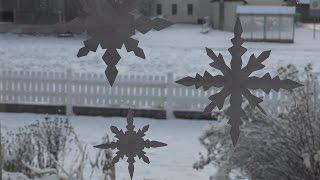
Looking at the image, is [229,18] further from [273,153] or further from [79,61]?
[273,153]

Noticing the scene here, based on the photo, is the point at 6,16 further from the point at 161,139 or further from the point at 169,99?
the point at 161,139

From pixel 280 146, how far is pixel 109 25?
4293 millimetres

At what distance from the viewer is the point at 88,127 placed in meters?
11.0

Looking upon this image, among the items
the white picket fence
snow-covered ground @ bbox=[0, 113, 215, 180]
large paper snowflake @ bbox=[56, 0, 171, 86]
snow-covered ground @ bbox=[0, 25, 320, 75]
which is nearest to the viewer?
large paper snowflake @ bbox=[56, 0, 171, 86]

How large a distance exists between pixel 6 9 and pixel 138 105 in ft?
102

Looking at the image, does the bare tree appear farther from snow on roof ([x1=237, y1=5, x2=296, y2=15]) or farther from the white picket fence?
snow on roof ([x1=237, y1=5, x2=296, y2=15])

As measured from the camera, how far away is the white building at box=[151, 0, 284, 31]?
4662 cm

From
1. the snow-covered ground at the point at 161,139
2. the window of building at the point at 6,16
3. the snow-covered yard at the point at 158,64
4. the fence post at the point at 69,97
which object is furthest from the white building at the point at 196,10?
the snow-covered ground at the point at 161,139

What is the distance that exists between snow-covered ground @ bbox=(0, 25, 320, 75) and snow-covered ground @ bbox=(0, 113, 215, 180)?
15.0 feet

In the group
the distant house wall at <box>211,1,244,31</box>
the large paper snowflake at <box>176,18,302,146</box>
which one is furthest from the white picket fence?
the distant house wall at <box>211,1,244,31</box>

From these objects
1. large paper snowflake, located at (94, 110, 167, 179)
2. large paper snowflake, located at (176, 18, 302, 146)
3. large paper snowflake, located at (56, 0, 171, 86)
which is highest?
large paper snowflake, located at (56, 0, 171, 86)

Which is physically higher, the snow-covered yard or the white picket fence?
the white picket fence

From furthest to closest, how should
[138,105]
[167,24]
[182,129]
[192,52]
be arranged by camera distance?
[192,52] → [138,105] → [182,129] → [167,24]

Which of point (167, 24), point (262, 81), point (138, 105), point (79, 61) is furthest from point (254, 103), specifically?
point (79, 61)
